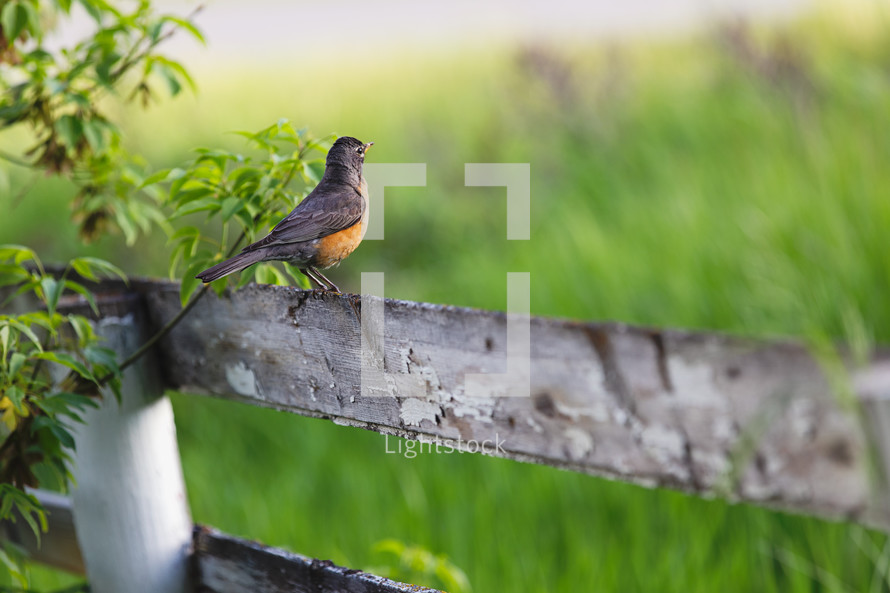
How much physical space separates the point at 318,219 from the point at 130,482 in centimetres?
93

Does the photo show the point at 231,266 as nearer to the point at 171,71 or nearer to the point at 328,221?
the point at 328,221

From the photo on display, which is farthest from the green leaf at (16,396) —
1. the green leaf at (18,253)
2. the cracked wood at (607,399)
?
the cracked wood at (607,399)

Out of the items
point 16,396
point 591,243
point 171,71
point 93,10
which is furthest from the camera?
point 591,243

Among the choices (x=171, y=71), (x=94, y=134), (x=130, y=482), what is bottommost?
(x=130, y=482)

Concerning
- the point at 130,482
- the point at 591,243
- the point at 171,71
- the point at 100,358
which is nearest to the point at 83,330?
the point at 100,358

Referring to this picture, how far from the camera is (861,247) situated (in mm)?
3350

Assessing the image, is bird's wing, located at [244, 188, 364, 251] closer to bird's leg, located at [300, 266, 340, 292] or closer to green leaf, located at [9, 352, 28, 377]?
bird's leg, located at [300, 266, 340, 292]

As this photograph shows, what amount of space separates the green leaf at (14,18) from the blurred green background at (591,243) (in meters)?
0.46

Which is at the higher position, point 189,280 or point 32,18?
point 32,18

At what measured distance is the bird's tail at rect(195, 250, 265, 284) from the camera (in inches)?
41.6

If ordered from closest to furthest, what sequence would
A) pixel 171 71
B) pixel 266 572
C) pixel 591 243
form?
1. pixel 266 572
2. pixel 171 71
3. pixel 591 243

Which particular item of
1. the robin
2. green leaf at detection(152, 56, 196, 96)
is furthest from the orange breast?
green leaf at detection(152, 56, 196, 96)

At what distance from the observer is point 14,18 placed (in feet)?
5.92

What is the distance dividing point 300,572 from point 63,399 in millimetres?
576
